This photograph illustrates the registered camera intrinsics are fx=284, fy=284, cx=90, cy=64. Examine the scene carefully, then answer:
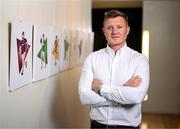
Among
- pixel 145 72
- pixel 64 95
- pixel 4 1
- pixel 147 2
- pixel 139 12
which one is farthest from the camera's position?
pixel 139 12

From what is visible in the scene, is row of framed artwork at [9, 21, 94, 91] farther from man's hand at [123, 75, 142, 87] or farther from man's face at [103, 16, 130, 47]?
man's hand at [123, 75, 142, 87]

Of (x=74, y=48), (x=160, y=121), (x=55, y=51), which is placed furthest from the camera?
(x=160, y=121)

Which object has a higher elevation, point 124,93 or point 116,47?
point 116,47

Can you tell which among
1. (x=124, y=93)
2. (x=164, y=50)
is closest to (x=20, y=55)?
(x=124, y=93)

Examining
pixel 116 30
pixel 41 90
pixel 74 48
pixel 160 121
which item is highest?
pixel 116 30

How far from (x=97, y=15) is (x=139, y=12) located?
1224mm

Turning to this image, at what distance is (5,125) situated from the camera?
179 centimetres

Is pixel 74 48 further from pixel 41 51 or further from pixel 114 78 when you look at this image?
pixel 114 78

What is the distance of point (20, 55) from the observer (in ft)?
6.31

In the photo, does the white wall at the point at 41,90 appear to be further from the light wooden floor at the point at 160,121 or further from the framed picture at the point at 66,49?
the light wooden floor at the point at 160,121

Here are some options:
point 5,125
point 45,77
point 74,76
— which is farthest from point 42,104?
point 74,76

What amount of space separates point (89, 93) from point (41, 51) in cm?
65

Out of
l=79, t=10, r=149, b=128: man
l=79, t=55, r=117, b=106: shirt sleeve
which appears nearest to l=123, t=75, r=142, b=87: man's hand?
l=79, t=10, r=149, b=128: man

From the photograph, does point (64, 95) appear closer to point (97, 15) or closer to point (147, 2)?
point (147, 2)
